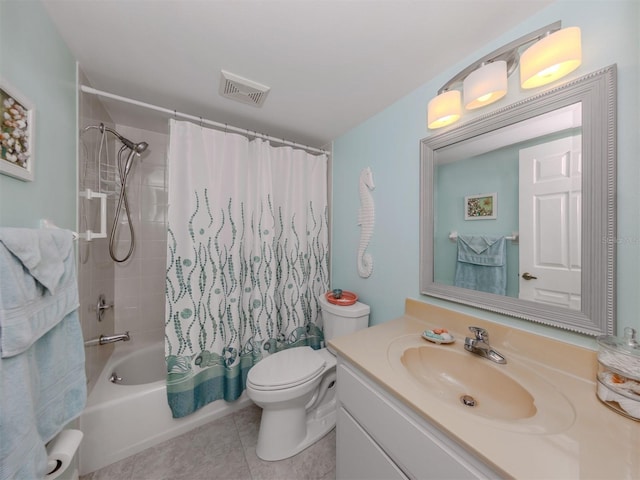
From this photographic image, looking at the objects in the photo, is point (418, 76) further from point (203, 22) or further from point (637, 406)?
point (637, 406)

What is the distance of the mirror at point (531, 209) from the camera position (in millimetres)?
709

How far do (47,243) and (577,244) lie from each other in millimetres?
1730

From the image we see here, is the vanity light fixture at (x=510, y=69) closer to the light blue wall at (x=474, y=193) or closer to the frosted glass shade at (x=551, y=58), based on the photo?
the frosted glass shade at (x=551, y=58)

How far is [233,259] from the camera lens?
151 centimetres

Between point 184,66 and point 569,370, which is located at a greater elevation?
point 184,66

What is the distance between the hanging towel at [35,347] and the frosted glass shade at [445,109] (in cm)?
155

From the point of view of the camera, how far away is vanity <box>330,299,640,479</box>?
0.49 m

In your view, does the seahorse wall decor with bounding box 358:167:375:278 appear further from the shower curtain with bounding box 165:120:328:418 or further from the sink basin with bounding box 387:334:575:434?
the sink basin with bounding box 387:334:575:434

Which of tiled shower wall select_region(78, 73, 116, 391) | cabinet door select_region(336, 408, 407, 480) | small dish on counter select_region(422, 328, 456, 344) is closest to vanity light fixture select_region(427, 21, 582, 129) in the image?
small dish on counter select_region(422, 328, 456, 344)

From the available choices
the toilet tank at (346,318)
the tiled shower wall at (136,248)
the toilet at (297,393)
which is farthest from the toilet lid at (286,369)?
the tiled shower wall at (136,248)

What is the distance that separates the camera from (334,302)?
1582 mm

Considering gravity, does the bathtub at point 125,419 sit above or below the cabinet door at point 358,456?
below

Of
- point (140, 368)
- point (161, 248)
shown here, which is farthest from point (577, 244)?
point (140, 368)

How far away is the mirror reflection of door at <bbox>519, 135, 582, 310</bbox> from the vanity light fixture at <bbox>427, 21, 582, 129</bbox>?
24 centimetres
